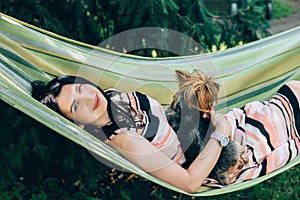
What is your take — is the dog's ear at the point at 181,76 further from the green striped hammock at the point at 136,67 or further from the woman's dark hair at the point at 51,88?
the woman's dark hair at the point at 51,88

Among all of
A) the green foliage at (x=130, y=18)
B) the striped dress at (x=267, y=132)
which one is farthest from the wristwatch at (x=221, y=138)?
the green foliage at (x=130, y=18)

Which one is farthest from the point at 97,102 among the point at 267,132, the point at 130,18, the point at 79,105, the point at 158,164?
the point at 130,18

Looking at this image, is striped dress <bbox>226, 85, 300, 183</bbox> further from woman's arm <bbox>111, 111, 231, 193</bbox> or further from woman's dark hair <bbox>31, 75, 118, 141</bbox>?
woman's dark hair <bbox>31, 75, 118, 141</bbox>

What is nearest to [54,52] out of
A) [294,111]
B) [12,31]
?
[12,31]

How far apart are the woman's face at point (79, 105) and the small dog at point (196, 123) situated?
0.93ft

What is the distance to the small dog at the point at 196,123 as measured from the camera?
2.06 metres

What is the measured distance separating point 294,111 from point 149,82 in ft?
1.86

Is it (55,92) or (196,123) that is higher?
(55,92)

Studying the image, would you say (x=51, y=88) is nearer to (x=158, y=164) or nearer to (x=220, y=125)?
(x=158, y=164)

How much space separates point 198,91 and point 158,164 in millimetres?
330

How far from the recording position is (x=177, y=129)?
209 cm

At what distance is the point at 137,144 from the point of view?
1.91m

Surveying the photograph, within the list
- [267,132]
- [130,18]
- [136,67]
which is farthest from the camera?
[130,18]

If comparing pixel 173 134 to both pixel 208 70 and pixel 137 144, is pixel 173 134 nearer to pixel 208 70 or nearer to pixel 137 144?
pixel 137 144
